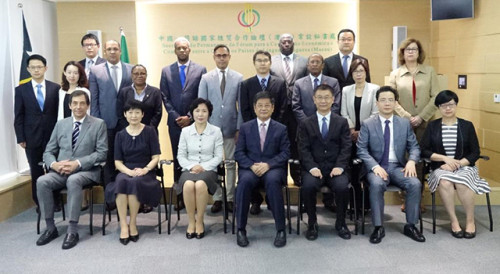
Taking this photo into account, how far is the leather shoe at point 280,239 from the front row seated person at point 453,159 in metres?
1.44

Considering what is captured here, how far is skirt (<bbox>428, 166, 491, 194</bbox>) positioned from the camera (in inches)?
162

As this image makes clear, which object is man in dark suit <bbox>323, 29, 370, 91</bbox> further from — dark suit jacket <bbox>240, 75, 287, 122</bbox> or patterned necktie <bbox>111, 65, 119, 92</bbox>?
patterned necktie <bbox>111, 65, 119, 92</bbox>

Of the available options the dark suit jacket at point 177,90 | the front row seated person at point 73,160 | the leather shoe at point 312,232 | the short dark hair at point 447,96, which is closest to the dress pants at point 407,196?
the leather shoe at point 312,232

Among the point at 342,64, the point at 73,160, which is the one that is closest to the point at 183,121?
→ the point at 73,160

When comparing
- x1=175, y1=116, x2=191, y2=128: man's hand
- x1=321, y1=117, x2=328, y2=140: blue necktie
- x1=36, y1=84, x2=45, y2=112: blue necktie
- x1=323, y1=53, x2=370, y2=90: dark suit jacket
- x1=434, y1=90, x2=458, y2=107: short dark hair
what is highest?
x1=323, y1=53, x2=370, y2=90: dark suit jacket

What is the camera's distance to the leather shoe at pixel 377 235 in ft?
12.9

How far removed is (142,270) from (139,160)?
1.18 metres

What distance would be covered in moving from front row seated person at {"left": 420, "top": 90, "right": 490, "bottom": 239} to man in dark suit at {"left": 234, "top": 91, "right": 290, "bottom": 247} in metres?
1.36

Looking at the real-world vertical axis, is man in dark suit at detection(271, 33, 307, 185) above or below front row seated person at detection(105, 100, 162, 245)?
above

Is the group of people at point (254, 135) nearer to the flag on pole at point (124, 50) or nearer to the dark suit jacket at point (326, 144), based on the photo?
the dark suit jacket at point (326, 144)

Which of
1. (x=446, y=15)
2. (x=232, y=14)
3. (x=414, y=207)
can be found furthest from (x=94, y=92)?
(x=446, y=15)

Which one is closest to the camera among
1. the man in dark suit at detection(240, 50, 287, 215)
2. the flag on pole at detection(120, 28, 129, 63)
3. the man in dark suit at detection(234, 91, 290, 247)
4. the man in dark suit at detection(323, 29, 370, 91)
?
the man in dark suit at detection(234, 91, 290, 247)

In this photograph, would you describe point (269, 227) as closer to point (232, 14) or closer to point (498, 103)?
point (498, 103)

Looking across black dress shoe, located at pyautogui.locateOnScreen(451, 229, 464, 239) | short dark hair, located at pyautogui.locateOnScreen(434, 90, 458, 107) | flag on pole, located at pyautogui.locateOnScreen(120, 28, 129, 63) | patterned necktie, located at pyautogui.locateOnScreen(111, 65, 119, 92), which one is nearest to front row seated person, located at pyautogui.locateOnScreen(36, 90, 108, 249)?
patterned necktie, located at pyautogui.locateOnScreen(111, 65, 119, 92)
